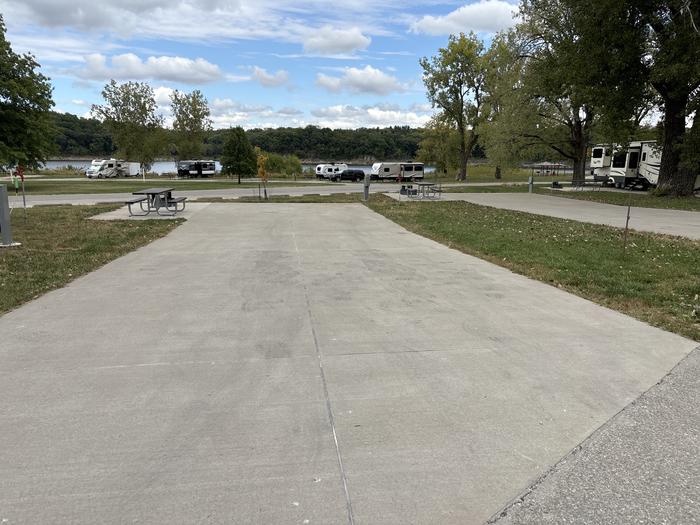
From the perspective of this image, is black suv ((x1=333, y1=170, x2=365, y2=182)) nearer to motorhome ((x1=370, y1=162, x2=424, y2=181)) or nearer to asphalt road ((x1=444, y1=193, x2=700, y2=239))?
motorhome ((x1=370, y1=162, x2=424, y2=181))

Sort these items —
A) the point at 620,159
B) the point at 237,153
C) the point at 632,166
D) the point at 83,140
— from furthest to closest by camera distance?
the point at 83,140 → the point at 237,153 → the point at 620,159 → the point at 632,166

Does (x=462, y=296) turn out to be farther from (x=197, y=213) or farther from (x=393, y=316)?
(x=197, y=213)

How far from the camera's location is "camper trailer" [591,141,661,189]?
31.7 meters

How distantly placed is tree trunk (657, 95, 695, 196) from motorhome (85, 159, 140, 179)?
171 feet

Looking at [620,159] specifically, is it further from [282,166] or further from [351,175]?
[282,166]

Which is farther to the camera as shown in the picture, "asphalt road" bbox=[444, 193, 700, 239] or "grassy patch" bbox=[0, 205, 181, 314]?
"asphalt road" bbox=[444, 193, 700, 239]

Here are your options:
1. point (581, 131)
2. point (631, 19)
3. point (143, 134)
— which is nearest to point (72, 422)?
point (631, 19)

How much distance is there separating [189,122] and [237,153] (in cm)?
2447

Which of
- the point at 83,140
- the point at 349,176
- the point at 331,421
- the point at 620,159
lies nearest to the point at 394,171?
the point at 349,176

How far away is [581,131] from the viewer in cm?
3800

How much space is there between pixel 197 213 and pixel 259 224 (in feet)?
13.3

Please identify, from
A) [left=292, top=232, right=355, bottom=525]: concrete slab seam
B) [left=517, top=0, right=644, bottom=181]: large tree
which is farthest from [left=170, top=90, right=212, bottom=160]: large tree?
[left=292, top=232, right=355, bottom=525]: concrete slab seam

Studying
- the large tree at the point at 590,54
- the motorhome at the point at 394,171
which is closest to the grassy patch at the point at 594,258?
the large tree at the point at 590,54

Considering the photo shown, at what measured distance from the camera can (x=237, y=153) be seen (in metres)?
45.3
